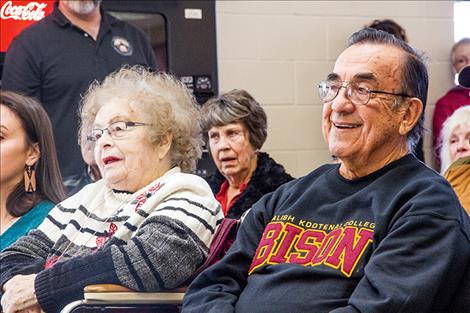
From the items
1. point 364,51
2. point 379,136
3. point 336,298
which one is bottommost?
point 336,298

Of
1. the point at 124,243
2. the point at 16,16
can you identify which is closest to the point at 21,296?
the point at 124,243

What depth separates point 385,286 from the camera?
163 cm

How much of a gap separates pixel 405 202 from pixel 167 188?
762mm

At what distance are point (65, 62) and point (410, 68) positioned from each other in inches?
85.2

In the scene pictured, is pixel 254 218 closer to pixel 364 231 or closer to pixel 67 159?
pixel 364 231

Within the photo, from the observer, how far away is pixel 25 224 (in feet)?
9.07

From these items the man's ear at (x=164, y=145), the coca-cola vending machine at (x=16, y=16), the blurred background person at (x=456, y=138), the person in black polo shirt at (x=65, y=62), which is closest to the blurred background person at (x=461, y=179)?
the blurred background person at (x=456, y=138)

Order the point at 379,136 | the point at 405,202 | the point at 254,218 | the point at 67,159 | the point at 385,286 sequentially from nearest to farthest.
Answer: the point at 385,286, the point at 405,202, the point at 379,136, the point at 254,218, the point at 67,159

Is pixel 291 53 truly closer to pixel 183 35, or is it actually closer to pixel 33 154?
pixel 183 35

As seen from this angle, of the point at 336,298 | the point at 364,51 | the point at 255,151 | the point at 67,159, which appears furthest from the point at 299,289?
the point at 67,159

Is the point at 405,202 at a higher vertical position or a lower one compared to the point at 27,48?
lower

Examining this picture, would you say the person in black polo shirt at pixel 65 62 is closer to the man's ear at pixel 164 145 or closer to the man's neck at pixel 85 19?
the man's neck at pixel 85 19

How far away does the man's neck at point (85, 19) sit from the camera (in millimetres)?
3854

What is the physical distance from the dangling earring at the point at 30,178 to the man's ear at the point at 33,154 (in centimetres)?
2
